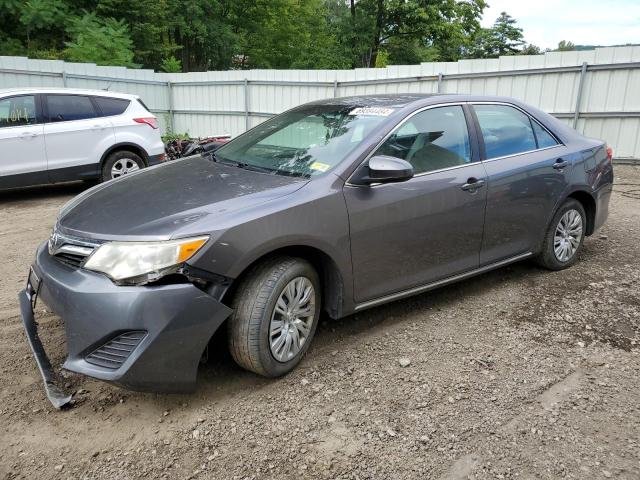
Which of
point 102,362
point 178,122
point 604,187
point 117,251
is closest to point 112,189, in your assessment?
point 117,251

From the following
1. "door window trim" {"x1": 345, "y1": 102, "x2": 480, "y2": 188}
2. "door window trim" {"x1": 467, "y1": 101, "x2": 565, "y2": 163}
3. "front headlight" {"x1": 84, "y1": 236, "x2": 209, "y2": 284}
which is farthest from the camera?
"door window trim" {"x1": 467, "y1": 101, "x2": 565, "y2": 163}

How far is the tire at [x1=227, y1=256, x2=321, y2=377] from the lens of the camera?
2.69 meters

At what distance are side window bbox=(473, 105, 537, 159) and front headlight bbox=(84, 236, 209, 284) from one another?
2.49m

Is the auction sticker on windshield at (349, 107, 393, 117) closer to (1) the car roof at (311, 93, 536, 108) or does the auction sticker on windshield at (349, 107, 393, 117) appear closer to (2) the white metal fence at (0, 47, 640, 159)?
(1) the car roof at (311, 93, 536, 108)

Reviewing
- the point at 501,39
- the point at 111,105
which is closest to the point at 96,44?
the point at 111,105

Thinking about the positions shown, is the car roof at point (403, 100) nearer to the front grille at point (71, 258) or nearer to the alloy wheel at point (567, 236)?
the alloy wheel at point (567, 236)

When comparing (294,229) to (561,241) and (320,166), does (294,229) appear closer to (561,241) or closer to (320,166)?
(320,166)

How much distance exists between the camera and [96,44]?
1514 centimetres

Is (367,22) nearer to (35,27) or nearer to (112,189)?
(35,27)

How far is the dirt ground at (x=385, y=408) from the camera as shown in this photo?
7.57 feet

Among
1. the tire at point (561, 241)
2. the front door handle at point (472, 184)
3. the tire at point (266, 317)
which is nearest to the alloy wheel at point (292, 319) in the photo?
the tire at point (266, 317)

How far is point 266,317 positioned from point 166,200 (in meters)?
0.88

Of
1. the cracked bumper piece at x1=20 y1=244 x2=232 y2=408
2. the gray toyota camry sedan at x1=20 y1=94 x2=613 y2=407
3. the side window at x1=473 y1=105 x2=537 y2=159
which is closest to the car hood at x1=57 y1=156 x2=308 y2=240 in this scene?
the gray toyota camry sedan at x1=20 y1=94 x2=613 y2=407

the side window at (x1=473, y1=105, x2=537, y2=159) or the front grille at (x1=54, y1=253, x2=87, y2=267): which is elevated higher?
the side window at (x1=473, y1=105, x2=537, y2=159)
